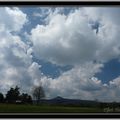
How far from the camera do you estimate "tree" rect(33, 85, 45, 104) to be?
7.45ft

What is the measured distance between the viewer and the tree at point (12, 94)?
2.27 m

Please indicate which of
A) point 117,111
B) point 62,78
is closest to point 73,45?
point 62,78

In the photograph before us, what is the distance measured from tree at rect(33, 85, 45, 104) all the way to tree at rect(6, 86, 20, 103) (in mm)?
117

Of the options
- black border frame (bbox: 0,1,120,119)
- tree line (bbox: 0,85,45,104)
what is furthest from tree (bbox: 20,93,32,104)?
black border frame (bbox: 0,1,120,119)

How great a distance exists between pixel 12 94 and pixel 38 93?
181 millimetres

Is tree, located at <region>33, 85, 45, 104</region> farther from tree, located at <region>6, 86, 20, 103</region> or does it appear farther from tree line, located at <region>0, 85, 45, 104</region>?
tree, located at <region>6, 86, 20, 103</region>

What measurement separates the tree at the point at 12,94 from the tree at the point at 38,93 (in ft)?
0.38

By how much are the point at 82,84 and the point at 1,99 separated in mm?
571

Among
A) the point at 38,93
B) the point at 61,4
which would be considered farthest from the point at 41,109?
the point at 61,4

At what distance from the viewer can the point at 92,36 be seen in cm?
233

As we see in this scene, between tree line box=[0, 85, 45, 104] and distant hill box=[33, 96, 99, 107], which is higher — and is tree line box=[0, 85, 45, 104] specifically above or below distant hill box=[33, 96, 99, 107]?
above

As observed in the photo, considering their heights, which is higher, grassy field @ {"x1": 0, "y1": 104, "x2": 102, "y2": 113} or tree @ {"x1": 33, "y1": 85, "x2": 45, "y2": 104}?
tree @ {"x1": 33, "y1": 85, "x2": 45, "y2": 104}

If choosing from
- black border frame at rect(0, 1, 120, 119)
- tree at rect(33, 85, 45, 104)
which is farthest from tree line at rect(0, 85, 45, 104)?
black border frame at rect(0, 1, 120, 119)

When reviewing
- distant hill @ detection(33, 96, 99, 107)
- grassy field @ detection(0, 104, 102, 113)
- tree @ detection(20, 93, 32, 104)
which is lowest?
grassy field @ detection(0, 104, 102, 113)
